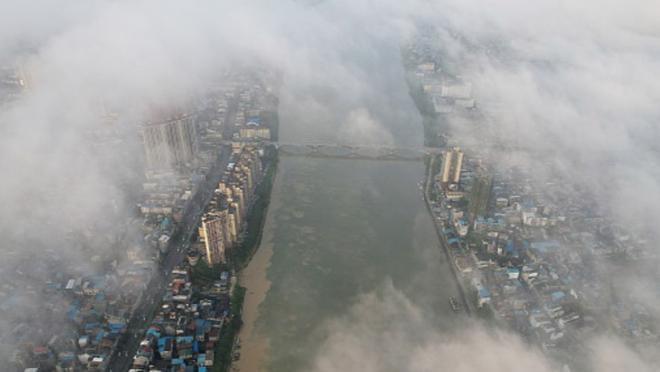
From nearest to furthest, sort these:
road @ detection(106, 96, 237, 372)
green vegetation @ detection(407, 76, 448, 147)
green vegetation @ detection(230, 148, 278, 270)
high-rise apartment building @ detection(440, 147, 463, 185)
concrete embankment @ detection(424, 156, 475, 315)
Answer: road @ detection(106, 96, 237, 372) → concrete embankment @ detection(424, 156, 475, 315) → green vegetation @ detection(230, 148, 278, 270) → high-rise apartment building @ detection(440, 147, 463, 185) → green vegetation @ detection(407, 76, 448, 147)

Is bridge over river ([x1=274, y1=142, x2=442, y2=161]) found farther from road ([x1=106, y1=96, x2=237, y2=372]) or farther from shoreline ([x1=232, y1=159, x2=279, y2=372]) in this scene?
shoreline ([x1=232, y1=159, x2=279, y2=372])

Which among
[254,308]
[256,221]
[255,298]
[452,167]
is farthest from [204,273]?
[452,167]

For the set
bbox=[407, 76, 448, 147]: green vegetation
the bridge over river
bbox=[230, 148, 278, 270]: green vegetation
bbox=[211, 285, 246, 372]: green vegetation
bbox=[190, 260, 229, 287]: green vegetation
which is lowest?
bbox=[211, 285, 246, 372]: green vegetation

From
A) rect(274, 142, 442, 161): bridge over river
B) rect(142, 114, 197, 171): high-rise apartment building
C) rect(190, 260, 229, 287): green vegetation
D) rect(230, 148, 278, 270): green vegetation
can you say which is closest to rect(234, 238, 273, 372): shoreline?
rect(230, 148, 278, 270): green vegetation

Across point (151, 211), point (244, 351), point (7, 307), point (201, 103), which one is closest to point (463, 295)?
point (244, 351)

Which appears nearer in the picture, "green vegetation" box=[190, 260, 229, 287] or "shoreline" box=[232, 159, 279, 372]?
"shoreline" box=[232, 159, 279, 372]

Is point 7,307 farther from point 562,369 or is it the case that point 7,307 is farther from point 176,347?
point 562,369

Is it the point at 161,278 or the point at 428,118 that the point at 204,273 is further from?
the point at 428,118
